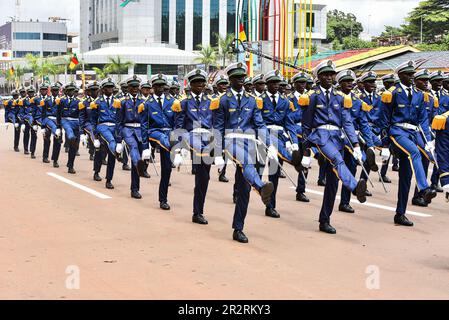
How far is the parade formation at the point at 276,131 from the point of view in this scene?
860cm

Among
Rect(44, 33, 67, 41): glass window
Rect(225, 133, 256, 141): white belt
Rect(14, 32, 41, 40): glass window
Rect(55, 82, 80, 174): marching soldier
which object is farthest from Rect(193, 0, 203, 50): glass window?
Rect(225, 133, 256, 141): white belt

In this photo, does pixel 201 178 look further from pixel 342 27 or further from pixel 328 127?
pixel 342 27

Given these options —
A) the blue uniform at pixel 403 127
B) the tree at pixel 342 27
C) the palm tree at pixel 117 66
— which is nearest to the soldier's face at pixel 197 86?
the blue uniform at pixel 403 127

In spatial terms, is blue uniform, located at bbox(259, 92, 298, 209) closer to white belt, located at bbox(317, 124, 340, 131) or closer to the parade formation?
the parade formation

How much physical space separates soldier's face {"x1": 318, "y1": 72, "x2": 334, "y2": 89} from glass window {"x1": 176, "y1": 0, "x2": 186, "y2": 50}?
89.1 meters

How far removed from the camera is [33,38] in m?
124

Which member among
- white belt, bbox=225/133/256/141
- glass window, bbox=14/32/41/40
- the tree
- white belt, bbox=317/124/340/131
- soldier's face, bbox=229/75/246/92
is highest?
glass window, bbox=14/32/41/40

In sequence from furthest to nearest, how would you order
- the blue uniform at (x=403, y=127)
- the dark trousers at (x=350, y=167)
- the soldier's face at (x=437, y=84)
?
the soldier's face at (x=437, y=84), the dark trousers at (x=350, y=167), the blue uniform at (x=403, y=127)

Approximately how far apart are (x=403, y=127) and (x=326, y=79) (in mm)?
1569

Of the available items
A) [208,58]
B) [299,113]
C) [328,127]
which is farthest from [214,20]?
[328,127]

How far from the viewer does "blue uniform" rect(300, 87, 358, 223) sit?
8.88 metres

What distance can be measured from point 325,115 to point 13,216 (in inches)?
192

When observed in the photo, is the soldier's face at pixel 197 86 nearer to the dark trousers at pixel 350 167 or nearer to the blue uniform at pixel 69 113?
the dark trousers at pixel 350 167

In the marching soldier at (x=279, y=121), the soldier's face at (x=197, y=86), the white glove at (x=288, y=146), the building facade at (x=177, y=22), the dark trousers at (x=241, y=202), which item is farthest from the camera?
the building facade at (x=177, y=22)
